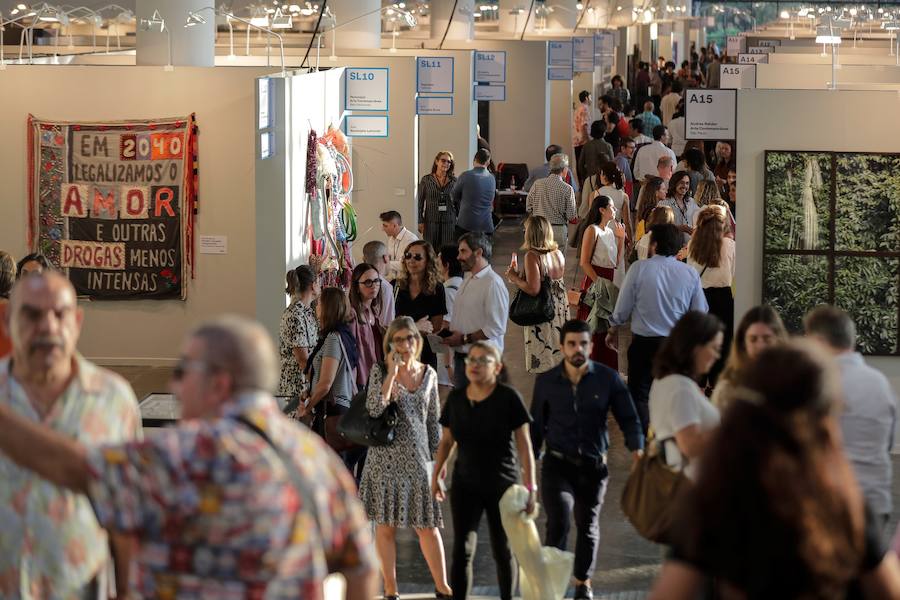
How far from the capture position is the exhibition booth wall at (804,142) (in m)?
8.89

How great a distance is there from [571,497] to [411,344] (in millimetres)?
946

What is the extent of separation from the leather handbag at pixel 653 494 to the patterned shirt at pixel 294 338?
3.09m

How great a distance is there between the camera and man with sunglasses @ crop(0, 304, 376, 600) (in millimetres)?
2920

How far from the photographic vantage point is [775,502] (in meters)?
2.72

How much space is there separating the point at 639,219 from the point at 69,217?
176 inches

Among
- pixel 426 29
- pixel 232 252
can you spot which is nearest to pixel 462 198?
pixel 232 252

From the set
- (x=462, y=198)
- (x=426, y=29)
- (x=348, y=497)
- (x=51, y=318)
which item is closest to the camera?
(x=348, y=497)

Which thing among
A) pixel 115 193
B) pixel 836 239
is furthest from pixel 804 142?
pixel 115 193

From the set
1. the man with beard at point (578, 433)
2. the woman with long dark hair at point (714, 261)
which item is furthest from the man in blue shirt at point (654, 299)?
the man with beard at point (578, 433)

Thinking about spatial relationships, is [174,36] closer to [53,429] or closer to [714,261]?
[714,261]

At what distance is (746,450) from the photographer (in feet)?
9.00

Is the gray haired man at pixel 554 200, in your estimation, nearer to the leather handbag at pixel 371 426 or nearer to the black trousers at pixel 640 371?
the black trousers at pixel 640 371

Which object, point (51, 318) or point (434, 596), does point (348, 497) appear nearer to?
point (51, 318)

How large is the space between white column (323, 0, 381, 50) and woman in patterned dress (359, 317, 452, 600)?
1018cm
